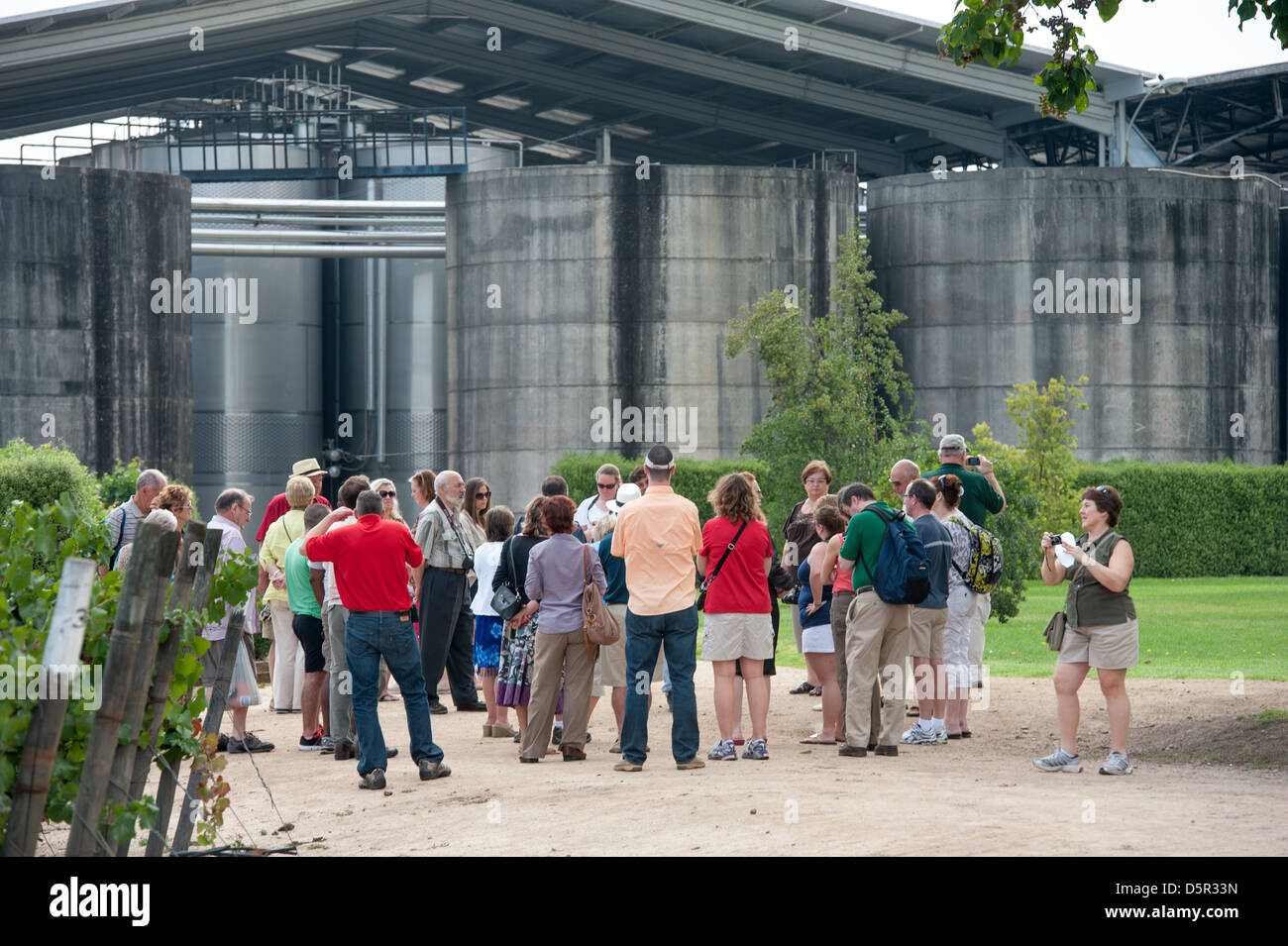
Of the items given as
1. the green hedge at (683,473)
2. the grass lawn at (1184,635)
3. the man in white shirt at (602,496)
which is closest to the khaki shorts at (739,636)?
the man in white shirt at (602,496)

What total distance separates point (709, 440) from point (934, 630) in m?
23.2

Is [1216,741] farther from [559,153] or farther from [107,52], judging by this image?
[559,153]

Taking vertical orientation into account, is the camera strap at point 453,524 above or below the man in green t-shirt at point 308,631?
above

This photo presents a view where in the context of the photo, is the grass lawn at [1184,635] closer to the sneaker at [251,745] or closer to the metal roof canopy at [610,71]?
the sneaker at [251,745]

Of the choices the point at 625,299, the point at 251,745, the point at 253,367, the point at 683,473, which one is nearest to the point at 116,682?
the point at 251,745

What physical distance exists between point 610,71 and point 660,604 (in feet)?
104

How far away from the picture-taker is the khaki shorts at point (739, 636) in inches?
433

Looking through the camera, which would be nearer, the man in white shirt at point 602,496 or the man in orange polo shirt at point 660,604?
the man in orange polo shirt at point 660,604

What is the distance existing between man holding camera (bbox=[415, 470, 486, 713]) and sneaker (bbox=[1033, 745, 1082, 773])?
17.6 feet

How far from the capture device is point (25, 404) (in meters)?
32.7

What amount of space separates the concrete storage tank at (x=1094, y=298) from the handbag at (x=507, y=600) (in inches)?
1036

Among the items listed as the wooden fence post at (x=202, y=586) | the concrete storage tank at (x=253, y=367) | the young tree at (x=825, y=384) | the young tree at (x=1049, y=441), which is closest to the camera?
the wooden fence post at (x=202, y=586)

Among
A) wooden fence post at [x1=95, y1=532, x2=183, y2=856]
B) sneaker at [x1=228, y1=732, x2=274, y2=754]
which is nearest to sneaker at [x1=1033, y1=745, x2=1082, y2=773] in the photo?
sneaker at [x1=228, y1=732, x2=274, y2=754]

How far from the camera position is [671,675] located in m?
10.6
